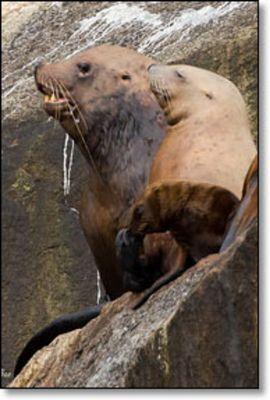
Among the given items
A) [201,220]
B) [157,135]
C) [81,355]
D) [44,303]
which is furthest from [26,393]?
[44,303]

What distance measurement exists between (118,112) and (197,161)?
930 millimetres

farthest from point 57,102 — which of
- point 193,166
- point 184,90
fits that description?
point 193,166

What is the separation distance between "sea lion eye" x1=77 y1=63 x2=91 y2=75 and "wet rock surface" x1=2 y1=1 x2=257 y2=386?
40.0 inches

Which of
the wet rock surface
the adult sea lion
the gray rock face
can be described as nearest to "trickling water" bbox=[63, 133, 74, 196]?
the wet rock surface

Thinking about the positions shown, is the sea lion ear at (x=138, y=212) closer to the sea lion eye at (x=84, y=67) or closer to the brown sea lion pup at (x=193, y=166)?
the brown sea lion pup at (x=193, y=166)

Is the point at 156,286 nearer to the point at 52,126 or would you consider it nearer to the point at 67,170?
the point at 67,170

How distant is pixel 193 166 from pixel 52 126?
2.50 m

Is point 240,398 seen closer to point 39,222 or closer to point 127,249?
point 127,249

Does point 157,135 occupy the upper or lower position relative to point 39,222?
upper

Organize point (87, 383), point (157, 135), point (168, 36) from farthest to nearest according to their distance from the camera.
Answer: point (168, 36) → point (157, 135) → point (87, 383)

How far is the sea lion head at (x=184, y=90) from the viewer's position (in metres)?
6.71

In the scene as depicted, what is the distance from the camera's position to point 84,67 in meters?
7.29

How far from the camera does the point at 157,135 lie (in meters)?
7.16

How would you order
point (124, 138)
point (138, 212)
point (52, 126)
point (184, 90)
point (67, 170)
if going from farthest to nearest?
point (52, 126)
point (67, 170)
point (124, 138)
point (184, 90)
point (138, 212)
